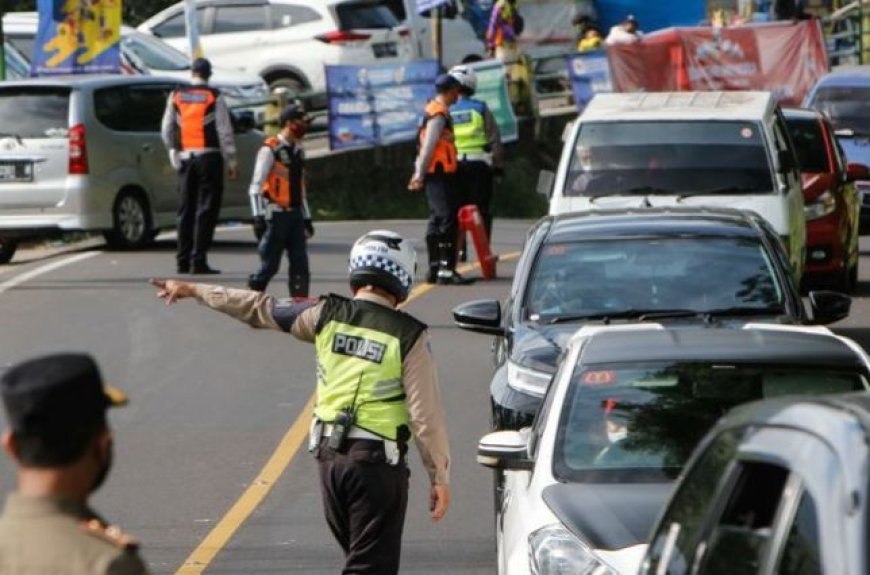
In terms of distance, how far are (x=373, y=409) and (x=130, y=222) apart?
15.5 meters

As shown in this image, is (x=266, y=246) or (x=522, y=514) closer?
(x=522, y=514)

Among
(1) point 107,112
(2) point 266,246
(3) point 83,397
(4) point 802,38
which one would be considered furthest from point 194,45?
(3) point 83,397

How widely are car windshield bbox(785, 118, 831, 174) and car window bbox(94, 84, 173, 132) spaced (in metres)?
6.46

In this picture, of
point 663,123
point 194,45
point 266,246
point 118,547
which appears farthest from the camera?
point 194,45

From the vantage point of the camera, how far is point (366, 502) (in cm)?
760

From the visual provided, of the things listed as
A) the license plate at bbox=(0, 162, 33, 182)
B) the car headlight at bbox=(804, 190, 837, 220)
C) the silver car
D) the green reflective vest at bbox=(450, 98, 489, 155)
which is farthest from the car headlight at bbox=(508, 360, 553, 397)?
the license plate at bbox=(0, 162, 33, 182)

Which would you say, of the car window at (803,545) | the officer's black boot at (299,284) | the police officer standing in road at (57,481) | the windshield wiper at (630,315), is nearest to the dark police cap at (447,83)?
the officer's black boot at (299,284)

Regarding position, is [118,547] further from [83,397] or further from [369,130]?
[369,130]

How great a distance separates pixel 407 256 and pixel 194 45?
72.3 feet

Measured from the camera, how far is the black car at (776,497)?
378 centimetres

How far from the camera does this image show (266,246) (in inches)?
703

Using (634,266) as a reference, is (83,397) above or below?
above

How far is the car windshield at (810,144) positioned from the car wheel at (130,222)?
21.4 feet

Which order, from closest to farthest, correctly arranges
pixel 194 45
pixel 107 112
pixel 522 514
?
1. pixel 522 514
2. pixel 107 112
3. pixel 194 45
